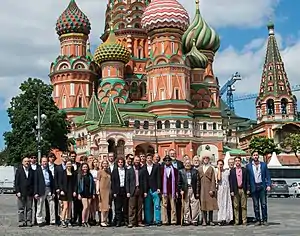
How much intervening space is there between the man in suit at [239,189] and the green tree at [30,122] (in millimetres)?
26727

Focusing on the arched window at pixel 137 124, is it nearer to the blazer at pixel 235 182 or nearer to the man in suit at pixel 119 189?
the man in suit at pixel 119 189

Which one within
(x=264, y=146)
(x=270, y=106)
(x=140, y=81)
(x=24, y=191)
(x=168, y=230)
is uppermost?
(x=140, y=81)

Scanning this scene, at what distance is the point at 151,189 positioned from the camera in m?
12.5

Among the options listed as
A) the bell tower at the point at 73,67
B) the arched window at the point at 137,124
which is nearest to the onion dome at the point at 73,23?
A: the bell tower at the point at 73,67

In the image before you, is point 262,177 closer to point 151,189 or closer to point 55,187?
point 151,189

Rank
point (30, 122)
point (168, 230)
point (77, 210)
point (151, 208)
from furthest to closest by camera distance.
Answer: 1. point (30, 122)
2. point (77, 210)
3. point (151, 208)
4. point (168, 230)

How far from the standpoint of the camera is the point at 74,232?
35.9 feet

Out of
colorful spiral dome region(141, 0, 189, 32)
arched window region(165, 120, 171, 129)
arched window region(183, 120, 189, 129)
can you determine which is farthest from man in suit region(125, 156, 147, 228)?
colorful spiral dome region(141, 0, 189, 32)

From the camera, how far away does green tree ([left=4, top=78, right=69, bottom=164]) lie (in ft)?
126

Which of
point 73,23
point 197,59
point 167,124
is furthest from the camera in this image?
point 73,23

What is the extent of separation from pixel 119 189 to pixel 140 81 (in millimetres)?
42527

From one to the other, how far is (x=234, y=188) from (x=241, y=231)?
1.70m

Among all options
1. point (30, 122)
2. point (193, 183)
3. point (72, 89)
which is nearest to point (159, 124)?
point (72, 89)

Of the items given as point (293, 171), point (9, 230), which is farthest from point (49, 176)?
point (293, 171)
